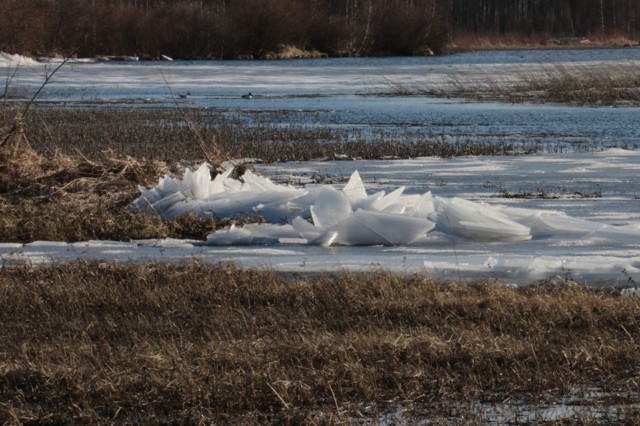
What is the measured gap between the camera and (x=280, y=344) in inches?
250

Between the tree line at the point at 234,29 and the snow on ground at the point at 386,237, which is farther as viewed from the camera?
the tree line at the point at 234,29

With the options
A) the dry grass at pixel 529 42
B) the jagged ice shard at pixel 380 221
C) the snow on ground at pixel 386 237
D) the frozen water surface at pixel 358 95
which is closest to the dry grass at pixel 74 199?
the snow on ground at pixel 386 237

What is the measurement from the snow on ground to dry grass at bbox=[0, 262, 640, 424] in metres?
0.54

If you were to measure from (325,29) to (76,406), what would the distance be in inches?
2442

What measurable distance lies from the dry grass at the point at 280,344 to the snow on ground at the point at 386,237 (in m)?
0.54

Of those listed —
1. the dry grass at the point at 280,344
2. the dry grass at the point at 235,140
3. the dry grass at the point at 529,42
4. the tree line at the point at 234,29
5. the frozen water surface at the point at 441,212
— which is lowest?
the dry grass at the point at 529,42

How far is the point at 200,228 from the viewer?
33.8 ft

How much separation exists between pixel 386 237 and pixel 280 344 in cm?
336

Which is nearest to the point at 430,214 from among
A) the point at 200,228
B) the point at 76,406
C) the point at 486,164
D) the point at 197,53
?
the point at 200,228

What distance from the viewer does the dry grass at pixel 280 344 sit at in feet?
18.1

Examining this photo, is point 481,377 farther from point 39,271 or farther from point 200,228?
point 200,228

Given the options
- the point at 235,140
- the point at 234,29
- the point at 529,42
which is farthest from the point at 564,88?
the point at 529,42

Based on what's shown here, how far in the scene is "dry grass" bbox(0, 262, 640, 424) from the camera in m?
5.50

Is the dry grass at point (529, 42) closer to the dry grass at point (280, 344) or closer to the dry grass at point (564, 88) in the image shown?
the dry grass at point (564, 88)
